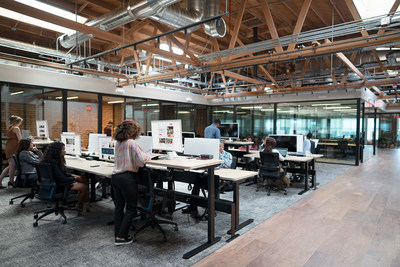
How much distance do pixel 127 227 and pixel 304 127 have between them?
9909mm

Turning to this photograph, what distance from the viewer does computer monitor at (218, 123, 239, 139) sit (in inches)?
395

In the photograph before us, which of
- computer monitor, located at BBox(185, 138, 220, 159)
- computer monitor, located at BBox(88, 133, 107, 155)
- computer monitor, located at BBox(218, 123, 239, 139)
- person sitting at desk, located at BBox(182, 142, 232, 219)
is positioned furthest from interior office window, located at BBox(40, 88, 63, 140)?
computer monitor, located at BBox(185, 138, 220, 159)

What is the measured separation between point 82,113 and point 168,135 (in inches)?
253

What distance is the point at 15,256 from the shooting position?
8.98ft

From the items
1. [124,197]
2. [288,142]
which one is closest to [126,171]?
[124,197]

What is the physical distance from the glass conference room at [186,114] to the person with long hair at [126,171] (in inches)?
232

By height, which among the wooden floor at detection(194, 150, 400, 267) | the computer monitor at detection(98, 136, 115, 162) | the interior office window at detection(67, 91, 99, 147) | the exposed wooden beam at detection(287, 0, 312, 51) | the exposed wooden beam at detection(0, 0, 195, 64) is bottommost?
the wooden floor at detection(194, 150, 400, 267)

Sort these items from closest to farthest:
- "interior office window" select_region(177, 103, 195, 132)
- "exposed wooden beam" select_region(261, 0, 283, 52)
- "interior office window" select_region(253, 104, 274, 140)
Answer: "exposed wooden beam" select_region(261, 0, 283, 52), "interior office window" select_region(253, 104, 274, 140), "interior office window" select_region(177, 103, 195, 132)

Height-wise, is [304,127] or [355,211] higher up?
[304,127]

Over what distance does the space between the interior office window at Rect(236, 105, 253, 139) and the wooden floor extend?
7.64 meters

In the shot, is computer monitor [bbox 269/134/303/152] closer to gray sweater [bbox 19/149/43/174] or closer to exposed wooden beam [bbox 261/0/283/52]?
exposed wooden beam [bbox 261/0/283/52]

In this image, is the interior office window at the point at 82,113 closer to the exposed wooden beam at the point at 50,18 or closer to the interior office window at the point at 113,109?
the interior office window at the point at 113,109

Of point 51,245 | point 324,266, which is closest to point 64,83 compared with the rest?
point 51,245

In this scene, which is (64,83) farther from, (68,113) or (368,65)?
(368,65)
